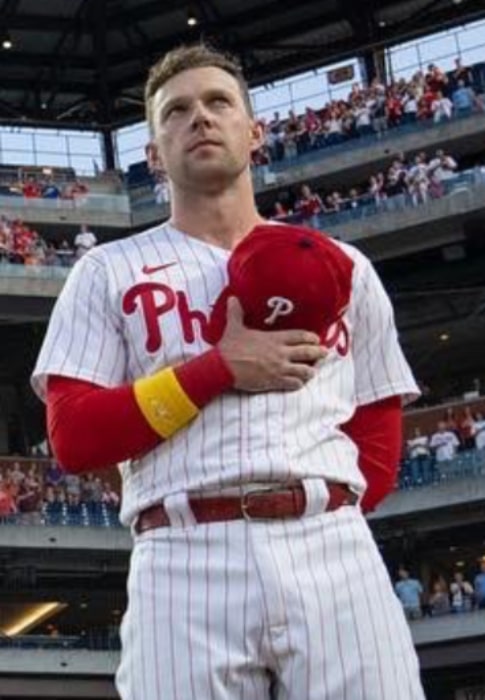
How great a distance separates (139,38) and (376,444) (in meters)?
39.8

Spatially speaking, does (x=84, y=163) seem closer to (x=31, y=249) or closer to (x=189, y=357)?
(x=31, y=249)

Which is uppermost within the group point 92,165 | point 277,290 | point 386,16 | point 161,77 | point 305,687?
point 386,16

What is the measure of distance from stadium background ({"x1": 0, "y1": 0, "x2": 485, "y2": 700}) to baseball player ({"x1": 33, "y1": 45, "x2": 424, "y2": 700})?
22.5 m

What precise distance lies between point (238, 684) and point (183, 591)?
8.8 inches

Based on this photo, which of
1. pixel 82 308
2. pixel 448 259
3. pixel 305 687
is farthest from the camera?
pixel 448 259

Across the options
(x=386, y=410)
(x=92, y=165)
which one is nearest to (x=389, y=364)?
(x=386, y=410)

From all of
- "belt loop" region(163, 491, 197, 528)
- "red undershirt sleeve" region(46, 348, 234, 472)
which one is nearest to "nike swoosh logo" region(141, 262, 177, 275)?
"red undershirt sleeve" region(46, 348, 234, 472)

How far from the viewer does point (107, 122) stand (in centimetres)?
4281

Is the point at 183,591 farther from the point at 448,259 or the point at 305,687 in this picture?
the point at 448,259

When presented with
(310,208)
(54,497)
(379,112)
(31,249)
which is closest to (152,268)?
(54,497)

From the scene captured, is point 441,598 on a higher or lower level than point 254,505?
lower

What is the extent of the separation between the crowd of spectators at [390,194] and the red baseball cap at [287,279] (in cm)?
2712

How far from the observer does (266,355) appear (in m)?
3.25

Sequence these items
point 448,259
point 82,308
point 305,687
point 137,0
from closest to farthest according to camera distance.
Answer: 1. point 305,687
2. point 82,308
3. point 448,259
4. point 137,0
